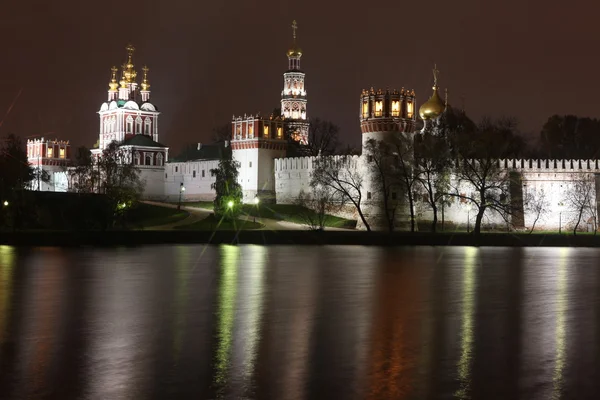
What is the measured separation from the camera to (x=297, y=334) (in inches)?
502

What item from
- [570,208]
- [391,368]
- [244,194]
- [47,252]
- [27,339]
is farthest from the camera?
[244,194]

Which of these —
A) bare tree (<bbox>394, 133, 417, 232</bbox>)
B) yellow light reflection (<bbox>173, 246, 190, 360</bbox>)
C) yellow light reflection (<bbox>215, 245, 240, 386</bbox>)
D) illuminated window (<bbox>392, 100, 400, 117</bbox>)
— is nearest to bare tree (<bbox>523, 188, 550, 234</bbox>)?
bare tree (<bbox>394, 133, 417, 232</bbox>)

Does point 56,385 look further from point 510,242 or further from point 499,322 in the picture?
point 510,242

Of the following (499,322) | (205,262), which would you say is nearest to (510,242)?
(205,262)

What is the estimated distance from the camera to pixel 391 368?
10.4 metres

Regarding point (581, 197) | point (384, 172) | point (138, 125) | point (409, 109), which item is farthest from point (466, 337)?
point (138, 125)

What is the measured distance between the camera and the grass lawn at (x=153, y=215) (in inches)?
2196

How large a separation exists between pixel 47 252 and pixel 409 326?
22848mm

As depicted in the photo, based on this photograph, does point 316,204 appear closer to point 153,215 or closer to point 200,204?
point 153,215

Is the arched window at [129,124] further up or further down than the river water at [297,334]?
further up

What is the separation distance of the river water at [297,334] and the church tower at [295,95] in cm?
6841

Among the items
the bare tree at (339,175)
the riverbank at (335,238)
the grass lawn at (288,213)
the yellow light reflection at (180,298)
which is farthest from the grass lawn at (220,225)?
the yellow light reflection at (180,298)

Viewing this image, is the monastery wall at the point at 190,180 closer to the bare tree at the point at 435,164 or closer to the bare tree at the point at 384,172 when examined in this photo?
the bare tree at the point at 384,172

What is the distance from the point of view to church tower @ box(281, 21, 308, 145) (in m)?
91.6
